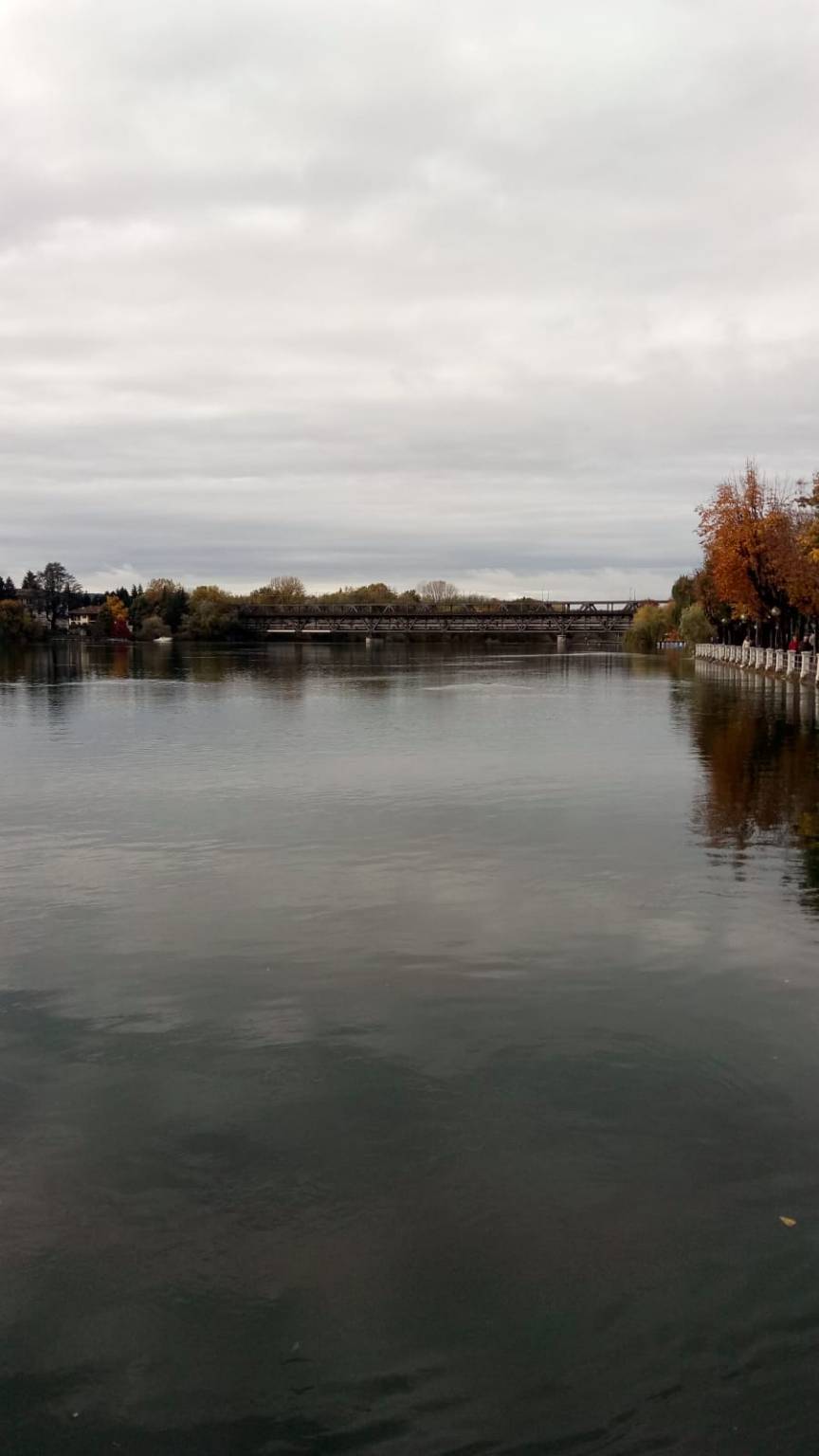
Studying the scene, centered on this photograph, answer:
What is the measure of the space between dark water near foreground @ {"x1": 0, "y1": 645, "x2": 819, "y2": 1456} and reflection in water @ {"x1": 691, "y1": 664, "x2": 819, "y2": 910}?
0.38 m

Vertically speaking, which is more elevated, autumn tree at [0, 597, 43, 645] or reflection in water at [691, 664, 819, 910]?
autumn tree at [0, 597, 43, 645]

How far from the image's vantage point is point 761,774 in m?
26.2

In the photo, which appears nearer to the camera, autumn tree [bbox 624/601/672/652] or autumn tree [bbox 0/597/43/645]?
autumn tree [bbox 624/601/672/652]

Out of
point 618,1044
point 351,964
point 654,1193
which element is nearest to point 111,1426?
point 654,1193

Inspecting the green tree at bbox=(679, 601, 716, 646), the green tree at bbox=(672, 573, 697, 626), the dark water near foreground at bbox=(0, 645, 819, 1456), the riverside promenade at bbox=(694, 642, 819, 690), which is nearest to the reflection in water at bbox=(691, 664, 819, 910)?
the dark water near foreground at bbox=(0, 645, 819, 1456)

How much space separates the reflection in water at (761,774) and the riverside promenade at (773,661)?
40.6 feet

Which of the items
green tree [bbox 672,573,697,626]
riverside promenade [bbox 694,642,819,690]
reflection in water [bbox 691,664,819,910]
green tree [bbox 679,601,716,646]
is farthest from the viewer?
green tree [bbox 672,573,697,626]

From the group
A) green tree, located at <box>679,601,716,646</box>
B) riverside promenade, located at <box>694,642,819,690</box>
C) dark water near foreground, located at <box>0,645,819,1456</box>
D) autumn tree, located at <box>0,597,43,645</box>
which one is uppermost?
autumn tree, located at <box>0,597,43,645</box>

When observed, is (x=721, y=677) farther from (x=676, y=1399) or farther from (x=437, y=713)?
(x=676, y=1399)

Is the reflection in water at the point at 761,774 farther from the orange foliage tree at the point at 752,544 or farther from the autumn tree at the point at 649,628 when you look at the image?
the autumn tree at the point at 649,628

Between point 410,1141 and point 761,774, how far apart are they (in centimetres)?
1994

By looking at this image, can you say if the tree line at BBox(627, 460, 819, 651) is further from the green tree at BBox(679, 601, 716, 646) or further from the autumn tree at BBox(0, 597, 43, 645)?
the autumn tree at BBox(0, 597, 43, 645)

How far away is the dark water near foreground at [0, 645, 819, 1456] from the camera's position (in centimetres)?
580

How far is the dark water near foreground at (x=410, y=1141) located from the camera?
5797mm
